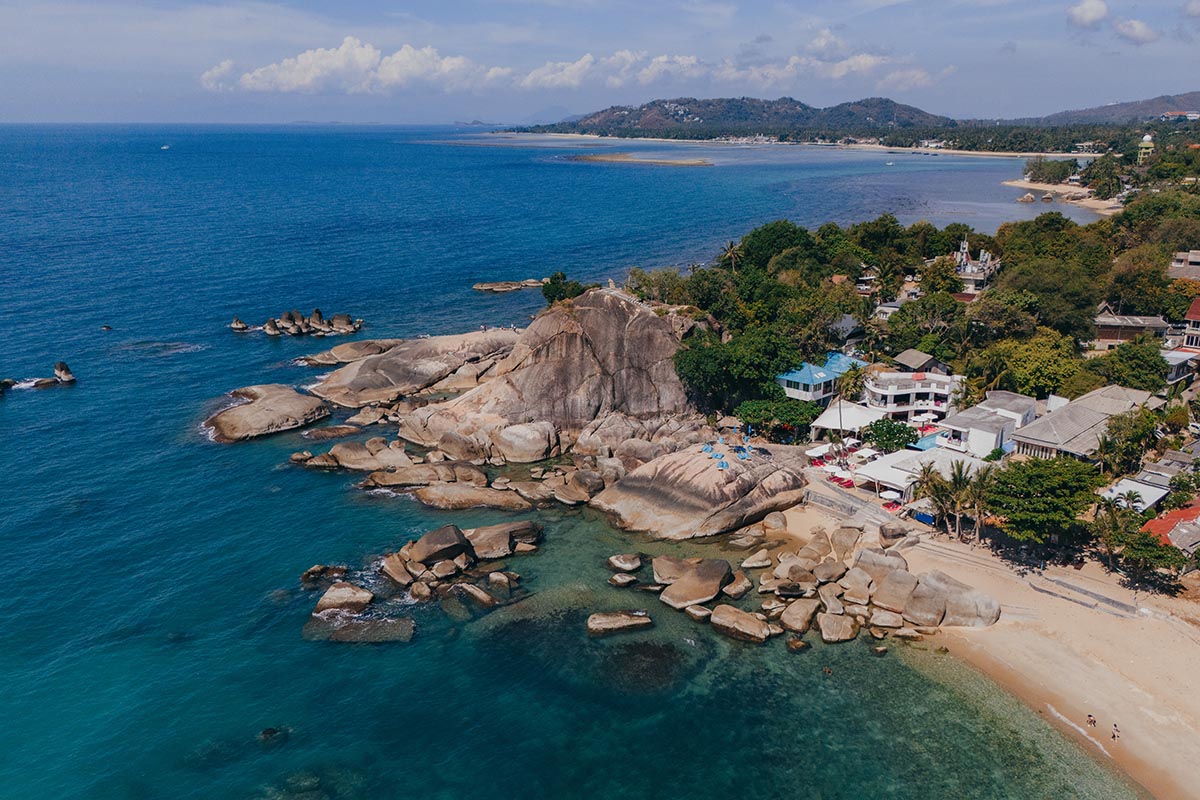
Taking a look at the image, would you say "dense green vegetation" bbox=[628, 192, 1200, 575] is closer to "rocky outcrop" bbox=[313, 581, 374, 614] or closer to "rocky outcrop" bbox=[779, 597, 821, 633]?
"rocky outcrop" bbox=[779, 597, 821, 633]

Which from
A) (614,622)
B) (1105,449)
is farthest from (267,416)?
(1105,449)

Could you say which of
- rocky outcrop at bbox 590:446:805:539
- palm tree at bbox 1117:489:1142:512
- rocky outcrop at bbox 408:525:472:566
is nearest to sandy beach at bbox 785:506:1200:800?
palm tree at bbox 1117:489:1142:512

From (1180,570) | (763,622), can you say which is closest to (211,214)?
(763,622)

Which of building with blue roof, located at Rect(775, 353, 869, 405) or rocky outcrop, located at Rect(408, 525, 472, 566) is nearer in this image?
rocky outcrop, located at Rect(408, 525, 472, 566)

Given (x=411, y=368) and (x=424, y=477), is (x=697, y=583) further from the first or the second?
(x=411, y=368)

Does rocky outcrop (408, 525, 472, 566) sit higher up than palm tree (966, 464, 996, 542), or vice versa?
palm tree (966, 464, 996, 542)

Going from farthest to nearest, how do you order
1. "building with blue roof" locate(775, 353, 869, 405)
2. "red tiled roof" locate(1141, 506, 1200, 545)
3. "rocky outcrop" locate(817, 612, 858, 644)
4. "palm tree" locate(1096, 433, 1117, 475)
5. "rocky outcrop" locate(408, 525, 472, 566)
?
"building with blue roof" locate(775, 353, 869, 405)
"palm tree" locate(1096, 433, 1117, 475)
"rocky outcrop" locate(408, 525, 472, 566)
"red tiled roof" locate(1141, 506, 1200, 545)
"rocky outcrop" locate(817, 612, 858, 644)
